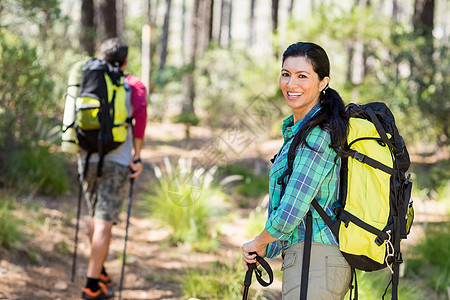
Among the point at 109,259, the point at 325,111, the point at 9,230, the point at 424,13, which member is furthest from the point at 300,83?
the point at 424,13

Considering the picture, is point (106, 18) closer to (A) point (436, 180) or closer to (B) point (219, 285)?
(A) point (436, 180)

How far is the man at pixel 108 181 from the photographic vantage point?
3.82m

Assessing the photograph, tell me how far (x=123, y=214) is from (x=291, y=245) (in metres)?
4.62

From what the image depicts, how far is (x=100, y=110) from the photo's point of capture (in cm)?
368

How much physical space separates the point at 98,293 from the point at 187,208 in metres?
1.96

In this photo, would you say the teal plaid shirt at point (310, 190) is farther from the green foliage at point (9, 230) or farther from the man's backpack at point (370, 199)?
the green foliage at point (9, 230)

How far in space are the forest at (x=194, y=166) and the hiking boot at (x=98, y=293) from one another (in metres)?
0.33

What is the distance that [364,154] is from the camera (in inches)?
76.6

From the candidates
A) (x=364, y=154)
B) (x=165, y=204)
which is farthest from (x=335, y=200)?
(x=165, y=204)

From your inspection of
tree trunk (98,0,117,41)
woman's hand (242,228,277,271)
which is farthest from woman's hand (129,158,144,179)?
tree trunk (98,0,117,41)

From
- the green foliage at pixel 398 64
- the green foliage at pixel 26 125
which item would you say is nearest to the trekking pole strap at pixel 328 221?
the green foliage at pixel 26 125

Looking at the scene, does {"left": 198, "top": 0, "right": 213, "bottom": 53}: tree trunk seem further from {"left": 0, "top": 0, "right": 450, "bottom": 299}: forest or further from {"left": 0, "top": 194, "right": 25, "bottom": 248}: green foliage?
{"left": 0, "top": 194, "right": 25, "bottom": 248}: green foliage

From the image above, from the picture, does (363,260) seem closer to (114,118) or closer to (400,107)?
(114,118)

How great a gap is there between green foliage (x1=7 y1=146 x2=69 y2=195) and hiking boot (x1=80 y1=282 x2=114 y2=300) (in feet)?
7.50
